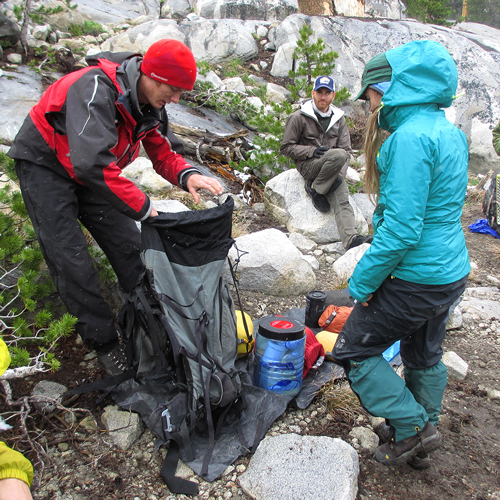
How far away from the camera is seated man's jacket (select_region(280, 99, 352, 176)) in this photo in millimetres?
5879

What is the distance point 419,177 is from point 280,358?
155 cm

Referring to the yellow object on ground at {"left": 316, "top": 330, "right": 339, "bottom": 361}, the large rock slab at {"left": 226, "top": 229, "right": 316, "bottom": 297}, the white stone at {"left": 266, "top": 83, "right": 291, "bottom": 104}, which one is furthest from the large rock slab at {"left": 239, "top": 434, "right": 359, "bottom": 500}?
the white stone at {"left": 266, "top": 83, "right": 291, "bottom": 104}

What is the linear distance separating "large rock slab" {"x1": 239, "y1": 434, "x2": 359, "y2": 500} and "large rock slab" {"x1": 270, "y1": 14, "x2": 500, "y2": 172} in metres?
11.4

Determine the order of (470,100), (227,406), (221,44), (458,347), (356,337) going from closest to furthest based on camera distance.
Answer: (356,337) < (227,406) < (458,347) < (470,100) < (221,44)

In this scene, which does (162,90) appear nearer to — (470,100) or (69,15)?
(470,100)

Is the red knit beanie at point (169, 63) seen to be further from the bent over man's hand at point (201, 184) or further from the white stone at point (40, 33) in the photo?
the white stone at point (40, 33)

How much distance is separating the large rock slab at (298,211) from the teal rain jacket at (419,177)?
12.5 ft

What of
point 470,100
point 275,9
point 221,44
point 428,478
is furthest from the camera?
point 275,9

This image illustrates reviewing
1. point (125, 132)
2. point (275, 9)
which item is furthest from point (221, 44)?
point (125, 132)

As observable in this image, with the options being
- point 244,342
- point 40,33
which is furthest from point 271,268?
point 40,33

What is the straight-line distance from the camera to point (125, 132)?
273 centimetres

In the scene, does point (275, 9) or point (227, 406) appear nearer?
point (227, 406)

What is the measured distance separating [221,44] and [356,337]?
13681 mm

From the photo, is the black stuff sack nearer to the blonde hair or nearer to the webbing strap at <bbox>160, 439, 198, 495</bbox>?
the blonde hair
